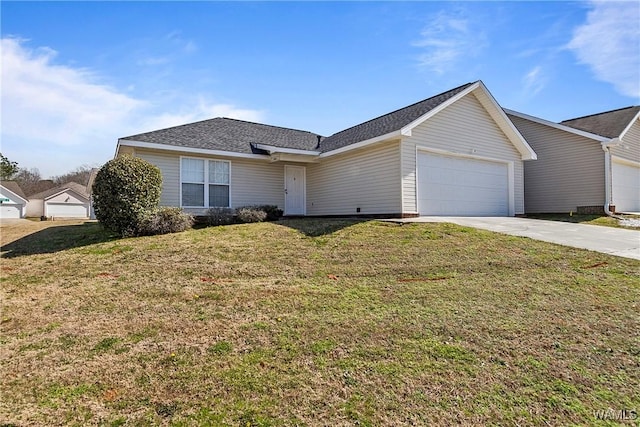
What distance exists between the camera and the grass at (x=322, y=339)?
295 centimetres

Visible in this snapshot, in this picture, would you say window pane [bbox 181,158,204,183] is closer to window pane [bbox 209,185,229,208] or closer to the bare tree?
window pane [bbox 209,185,229,208]

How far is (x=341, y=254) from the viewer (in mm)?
7484

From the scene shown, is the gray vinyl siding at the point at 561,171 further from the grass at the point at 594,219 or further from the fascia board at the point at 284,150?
the fascia board at the point at 284,150

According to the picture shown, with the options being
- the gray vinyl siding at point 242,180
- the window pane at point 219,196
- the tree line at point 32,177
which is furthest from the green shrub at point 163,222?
the tree line at point 32,177

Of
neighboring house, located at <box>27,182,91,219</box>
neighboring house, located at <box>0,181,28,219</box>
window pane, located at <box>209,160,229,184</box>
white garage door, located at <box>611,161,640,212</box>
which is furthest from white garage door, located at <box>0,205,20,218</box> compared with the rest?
white garage door, located at <box>611,161,640,212</box>

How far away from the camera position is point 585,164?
15953 mm

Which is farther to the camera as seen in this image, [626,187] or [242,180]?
[626,187]

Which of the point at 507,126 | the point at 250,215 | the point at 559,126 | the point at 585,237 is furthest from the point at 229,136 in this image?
the point at 559,126

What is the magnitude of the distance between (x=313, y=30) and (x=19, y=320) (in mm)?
10074

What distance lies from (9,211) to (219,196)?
30431 millimetres

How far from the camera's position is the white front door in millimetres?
15414

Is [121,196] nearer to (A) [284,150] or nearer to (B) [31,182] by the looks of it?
(A) [284,150]

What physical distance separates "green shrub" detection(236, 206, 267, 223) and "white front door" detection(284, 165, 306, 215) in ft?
9.51

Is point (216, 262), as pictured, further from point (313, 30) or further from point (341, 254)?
point (313, 30)
